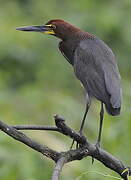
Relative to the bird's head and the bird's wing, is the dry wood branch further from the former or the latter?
the bird's head

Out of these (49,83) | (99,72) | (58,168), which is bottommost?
(58,168)

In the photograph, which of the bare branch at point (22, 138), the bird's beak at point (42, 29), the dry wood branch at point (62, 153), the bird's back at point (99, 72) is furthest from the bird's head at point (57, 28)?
the bare branch at point (22, 138)

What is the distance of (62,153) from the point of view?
2.77 meters

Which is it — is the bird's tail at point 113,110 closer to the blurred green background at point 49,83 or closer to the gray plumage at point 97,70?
the gray plumage at point 97,70

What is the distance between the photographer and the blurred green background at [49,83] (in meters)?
4.03

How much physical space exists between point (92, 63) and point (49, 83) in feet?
7.67

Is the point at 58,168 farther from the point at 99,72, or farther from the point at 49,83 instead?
the point at 49,83

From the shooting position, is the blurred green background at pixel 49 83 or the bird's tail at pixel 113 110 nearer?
the bird's tail at pixel 113 110

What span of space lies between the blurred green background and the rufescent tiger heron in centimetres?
38

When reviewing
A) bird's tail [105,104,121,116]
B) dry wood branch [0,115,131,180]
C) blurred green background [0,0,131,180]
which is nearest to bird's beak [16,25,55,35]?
blurred green background [0,0,131,180]

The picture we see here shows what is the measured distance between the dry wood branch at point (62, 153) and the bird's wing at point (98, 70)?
1.52 feet

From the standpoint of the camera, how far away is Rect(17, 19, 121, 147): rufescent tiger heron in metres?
3.44

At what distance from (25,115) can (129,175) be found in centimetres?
195

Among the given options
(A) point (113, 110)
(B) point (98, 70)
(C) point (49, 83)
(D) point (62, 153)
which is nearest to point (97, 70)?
(B) point (98, 70)
